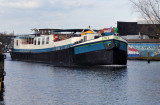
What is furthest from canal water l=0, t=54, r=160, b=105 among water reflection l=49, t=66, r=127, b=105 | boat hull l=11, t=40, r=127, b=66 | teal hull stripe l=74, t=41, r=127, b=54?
teal hull stripe l=74, t=41, r=127, b=54

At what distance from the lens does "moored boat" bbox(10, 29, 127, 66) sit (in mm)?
60125

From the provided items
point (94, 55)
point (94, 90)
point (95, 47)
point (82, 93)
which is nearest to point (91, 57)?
point (94, 55)

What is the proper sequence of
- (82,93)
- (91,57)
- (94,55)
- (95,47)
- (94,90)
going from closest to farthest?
1. (82,93)
2. (94,90)
3. (95,47)
4. (94,55)
5. (91,57)

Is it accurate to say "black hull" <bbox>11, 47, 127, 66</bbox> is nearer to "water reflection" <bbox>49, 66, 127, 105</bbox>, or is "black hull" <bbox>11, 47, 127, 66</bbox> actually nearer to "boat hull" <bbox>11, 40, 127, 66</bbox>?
"boat hull" <bbox>11, 40, 127, 66</bbox>

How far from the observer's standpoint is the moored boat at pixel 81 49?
60125mm

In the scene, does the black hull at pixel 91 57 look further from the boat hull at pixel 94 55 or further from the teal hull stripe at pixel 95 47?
the teal hull stripe at pixel 95 47

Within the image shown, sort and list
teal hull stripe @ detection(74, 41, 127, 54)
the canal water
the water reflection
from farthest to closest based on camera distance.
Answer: teal hull stripe @ detection(74, 41, 127, 54) → the water reflection → the canal water

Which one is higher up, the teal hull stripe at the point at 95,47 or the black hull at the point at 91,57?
the teal hull stripe at the point at 95,47

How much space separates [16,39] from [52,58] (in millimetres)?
24022

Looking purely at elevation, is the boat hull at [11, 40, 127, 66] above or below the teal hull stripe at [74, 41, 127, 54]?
below

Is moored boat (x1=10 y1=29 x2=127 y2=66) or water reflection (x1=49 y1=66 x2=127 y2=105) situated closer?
water reflection (x1=49 y1=66 x2=127 y2=105)

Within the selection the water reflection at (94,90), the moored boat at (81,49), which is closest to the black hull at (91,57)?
the moored boat at (81,49)

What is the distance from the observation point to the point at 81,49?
62812 mm

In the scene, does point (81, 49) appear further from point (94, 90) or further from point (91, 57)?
point (94, 90)
